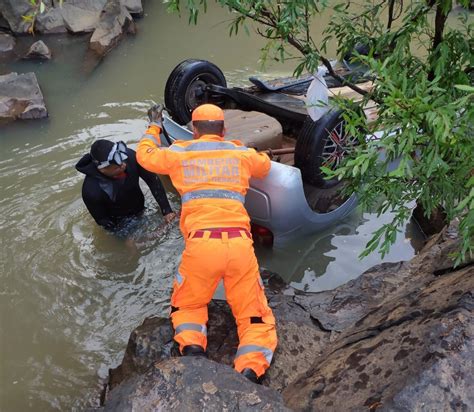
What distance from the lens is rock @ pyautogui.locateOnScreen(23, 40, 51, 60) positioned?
8703 mm

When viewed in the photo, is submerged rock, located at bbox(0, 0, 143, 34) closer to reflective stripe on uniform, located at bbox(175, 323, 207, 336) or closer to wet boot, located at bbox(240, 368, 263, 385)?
reflective stripe on uniform, located at bbox(175, 323, 207, 336)

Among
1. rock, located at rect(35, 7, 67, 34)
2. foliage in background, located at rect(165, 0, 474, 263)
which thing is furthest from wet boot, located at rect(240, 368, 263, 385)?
rock, located at rect(35, 7, 67, 34)

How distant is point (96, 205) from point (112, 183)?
228 mm

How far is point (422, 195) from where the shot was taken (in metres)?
2.25

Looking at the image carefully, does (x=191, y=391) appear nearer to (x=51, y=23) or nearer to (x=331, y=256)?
(x=331, y=256)

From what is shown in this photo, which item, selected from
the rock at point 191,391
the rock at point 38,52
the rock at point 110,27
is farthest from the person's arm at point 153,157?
the rock at point 38,52

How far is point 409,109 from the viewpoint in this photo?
180 centimetres

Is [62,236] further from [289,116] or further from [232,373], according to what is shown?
[232,373]

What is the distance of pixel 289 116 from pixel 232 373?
136 inches

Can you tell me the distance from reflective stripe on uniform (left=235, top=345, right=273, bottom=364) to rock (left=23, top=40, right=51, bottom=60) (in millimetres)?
7509

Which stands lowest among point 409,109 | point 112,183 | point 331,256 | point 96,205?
point 331,256

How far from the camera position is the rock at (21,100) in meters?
6.73

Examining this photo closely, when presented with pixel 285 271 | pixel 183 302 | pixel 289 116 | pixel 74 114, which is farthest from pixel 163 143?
pixel 74 114

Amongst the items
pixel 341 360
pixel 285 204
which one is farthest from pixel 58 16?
pixel 341 360
